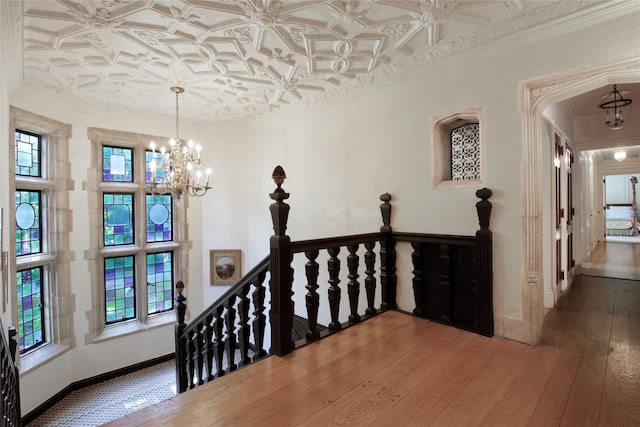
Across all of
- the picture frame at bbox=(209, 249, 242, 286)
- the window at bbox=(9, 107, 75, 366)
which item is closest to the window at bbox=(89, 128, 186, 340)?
the window at bbox=(9, 107, 75, 366)

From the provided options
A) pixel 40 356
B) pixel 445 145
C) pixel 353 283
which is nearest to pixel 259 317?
pixel 353 283

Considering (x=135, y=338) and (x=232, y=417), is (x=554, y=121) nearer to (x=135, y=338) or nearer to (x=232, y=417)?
(x=232, y=417)

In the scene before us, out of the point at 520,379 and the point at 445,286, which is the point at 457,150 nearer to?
the point at 445,286

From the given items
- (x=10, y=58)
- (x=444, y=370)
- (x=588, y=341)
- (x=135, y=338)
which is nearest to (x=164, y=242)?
(x=135, y=338)

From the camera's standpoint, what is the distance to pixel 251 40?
8.92ft

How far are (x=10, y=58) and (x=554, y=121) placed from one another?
18.1 feet

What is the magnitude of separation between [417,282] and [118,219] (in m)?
4.64

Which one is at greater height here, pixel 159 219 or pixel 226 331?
pixel 159 219

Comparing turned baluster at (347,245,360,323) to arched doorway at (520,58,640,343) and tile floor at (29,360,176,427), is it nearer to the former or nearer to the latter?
arched doorway at (520,58,640,343)

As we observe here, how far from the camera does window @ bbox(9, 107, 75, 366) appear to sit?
387cm

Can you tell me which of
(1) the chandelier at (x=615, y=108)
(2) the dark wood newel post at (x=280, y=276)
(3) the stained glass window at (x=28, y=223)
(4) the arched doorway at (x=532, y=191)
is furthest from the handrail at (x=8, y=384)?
(1) the chandelier at (x=615, y=108)

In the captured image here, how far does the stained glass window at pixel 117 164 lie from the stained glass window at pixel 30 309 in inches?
62.4

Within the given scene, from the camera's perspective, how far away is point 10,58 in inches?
107

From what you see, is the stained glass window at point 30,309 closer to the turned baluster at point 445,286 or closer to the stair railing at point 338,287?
the stair railing at point 338,287
